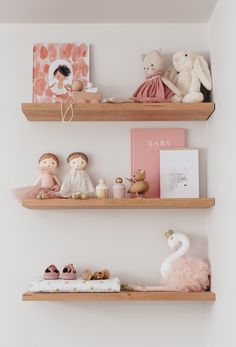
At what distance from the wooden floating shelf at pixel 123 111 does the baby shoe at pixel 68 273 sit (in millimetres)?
612

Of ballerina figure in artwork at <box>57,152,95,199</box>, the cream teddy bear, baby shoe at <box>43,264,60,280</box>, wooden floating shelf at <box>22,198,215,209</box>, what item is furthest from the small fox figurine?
baby shoe at <box>43,264,60,280</box>

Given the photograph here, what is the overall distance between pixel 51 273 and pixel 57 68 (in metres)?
0.86

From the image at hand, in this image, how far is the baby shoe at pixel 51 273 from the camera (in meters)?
2.38

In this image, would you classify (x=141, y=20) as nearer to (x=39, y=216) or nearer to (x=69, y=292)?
(x=39, y=216)

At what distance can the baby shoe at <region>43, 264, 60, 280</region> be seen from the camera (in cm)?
238

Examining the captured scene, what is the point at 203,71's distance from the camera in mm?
2453

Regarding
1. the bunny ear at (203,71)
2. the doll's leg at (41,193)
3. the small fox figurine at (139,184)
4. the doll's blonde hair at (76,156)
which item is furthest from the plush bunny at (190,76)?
the doll's leg at (41,193)

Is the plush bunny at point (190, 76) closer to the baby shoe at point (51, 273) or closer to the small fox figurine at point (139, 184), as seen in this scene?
the small fox figurine at point (139, 184)

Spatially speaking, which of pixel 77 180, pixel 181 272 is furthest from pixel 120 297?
pixel 77 180

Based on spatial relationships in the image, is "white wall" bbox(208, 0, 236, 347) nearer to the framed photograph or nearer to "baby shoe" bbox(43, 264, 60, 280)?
the framed photograph

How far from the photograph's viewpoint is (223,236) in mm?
2184

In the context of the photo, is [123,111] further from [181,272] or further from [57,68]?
[181,272]

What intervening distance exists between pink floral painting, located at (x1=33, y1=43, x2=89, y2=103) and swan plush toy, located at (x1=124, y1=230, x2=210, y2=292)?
75 centimetres

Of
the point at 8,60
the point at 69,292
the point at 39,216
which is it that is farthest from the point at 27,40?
the point at 69,292
